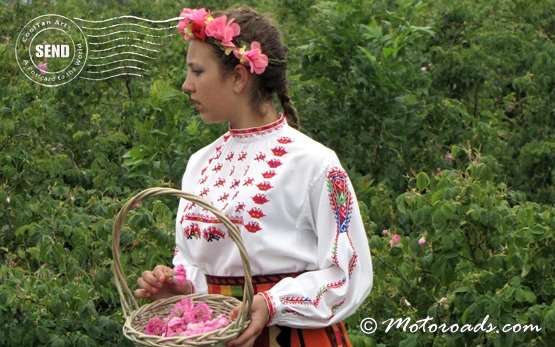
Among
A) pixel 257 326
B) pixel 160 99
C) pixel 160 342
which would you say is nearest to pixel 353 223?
pixel 257 326

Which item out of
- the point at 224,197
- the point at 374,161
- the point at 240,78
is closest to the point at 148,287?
the point at 224,197

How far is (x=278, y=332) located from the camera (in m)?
2.75

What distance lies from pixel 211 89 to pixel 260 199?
0.27 m

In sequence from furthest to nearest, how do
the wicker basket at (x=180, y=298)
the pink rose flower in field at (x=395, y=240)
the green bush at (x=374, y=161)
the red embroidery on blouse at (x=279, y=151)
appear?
the pink rose flower in field at (x=395, y=240) → the green bush at (x=374, y=161) → the red embroidery on blouse at (x=279, y=151) → the wicker basket at (x=180, y=298)

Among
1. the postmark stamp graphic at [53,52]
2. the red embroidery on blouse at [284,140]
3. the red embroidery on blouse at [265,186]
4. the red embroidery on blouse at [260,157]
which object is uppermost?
the red embroidery on blouse at [284,140]

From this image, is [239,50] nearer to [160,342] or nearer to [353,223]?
[353,223]

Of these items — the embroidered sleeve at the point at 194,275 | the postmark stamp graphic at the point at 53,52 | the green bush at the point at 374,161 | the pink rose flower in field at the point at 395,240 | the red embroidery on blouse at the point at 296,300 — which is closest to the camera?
the red embroidery on blouse at the point at 296,300

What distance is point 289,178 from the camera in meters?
2.71

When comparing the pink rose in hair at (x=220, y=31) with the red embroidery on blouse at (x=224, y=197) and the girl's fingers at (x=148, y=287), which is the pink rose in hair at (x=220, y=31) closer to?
the red embroidery on blouse at (x=224, y=197)

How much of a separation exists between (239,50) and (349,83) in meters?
3.03

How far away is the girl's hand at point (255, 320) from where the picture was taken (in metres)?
2.58

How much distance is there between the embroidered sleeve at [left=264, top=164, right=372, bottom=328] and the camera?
266 centimetres

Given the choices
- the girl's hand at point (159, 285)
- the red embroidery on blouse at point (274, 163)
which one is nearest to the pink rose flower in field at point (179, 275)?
the girl's hand at point (159, 285)

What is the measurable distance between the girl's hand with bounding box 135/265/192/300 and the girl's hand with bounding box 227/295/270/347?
25 cm
